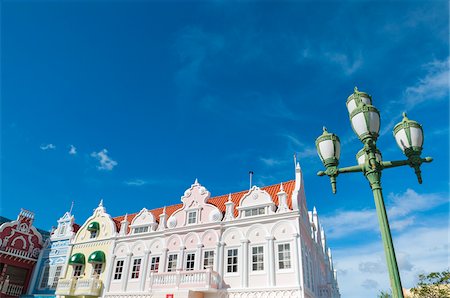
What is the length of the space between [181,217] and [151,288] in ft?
19.2

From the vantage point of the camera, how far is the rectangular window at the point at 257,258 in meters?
20.8

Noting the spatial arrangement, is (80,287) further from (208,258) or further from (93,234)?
(208,258)

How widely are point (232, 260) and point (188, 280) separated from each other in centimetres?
332

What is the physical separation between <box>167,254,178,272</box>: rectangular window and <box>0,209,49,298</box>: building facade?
57.1 feet

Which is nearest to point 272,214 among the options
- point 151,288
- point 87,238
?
point 151,288

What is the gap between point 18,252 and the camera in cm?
3114

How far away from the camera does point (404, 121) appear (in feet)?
20.7

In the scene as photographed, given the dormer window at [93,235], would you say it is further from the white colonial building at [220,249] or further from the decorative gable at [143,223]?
the decorative gable at [143,223]

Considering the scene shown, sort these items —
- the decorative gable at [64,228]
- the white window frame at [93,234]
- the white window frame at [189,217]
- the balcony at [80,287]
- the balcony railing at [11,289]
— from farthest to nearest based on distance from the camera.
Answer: the decorative gable at [64,228] < the white window frame at [93,234] < the balcony railing at [11,289] < the balcony at [80,287] < the white window frame at [189,217]

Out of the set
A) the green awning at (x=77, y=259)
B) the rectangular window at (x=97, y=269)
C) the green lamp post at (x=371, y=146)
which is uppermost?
the green awning at (x=77, y=259)

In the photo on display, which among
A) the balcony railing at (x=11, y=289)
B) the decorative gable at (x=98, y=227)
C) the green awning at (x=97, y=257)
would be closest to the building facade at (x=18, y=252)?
the balcony railing at (x=11, y=289)

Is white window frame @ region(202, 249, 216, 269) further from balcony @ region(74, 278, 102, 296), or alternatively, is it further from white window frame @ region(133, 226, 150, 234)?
balcony @ region(74, 278, 102, 296)

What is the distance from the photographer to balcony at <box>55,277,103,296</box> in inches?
995

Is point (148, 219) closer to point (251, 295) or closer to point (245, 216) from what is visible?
point (245, 216)
